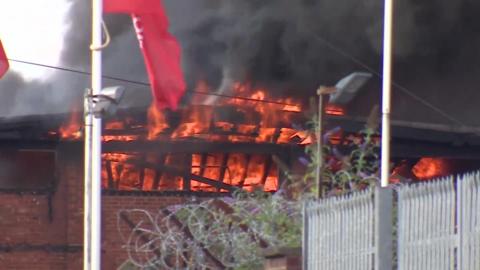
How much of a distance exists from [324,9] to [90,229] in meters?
14.2

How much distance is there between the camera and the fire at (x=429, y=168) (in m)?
24.7

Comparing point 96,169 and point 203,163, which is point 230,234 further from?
point 203,163

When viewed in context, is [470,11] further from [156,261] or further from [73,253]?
[156,261]

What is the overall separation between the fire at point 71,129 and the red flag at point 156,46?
8.07 metres

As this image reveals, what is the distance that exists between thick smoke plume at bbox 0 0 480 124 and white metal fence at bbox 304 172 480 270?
1352cm

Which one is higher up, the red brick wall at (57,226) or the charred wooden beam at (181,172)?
the charred wooden beam at (181,172)

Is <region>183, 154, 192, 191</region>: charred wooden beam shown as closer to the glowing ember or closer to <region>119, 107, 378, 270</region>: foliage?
the glowing ember

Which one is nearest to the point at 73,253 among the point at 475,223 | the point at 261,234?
the point at 261,234

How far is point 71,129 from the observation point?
23.4m

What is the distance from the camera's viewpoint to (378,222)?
11.7 meters

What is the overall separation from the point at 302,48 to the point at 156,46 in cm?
1204

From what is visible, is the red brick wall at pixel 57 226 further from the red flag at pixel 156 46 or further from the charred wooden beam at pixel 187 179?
the red flag at pixel 156 46

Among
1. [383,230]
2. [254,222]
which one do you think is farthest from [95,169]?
[383,230]

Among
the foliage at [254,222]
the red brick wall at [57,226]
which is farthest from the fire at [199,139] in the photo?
the foliage at [254,222]
